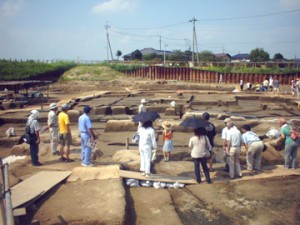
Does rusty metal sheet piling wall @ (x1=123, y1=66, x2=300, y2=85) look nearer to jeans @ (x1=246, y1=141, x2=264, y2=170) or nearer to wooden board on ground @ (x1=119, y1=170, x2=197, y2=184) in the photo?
jeans @ (x1=246, y1=141, x2=264, y2=170)

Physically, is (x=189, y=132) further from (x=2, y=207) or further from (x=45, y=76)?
(x=45, y=76)

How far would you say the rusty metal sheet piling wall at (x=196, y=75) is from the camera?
32375 millimetres

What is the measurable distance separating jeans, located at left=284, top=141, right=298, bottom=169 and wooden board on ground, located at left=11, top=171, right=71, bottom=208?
5503 millimetres

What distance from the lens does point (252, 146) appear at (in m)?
7.32

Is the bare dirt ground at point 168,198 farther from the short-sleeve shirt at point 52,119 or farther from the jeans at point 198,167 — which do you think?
the short-sleeve shirt at point 52,119

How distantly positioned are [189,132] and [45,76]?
33.4 meters

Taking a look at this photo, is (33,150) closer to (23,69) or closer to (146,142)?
(146,142)

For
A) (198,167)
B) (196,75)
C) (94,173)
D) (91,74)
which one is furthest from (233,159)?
(91,74)

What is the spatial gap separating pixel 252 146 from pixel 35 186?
5.08m

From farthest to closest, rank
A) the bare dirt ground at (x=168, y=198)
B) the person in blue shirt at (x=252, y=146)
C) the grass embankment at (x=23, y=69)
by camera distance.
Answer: the grass embankment at (x=23, y=69) < the person in blue shirt at (x=252, y=146) < the bare dirt ground at (x=168, y=198)

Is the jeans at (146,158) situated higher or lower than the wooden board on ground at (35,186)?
higher

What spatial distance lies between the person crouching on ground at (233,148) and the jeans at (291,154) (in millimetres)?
1555

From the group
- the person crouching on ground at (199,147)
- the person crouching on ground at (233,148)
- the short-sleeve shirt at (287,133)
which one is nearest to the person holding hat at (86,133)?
the person crouching on ground at (199,147)

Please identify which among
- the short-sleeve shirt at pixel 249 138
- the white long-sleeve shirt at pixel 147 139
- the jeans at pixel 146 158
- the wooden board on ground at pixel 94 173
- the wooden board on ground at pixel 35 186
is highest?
the white long-sleeve shirt at pixel 147 139
